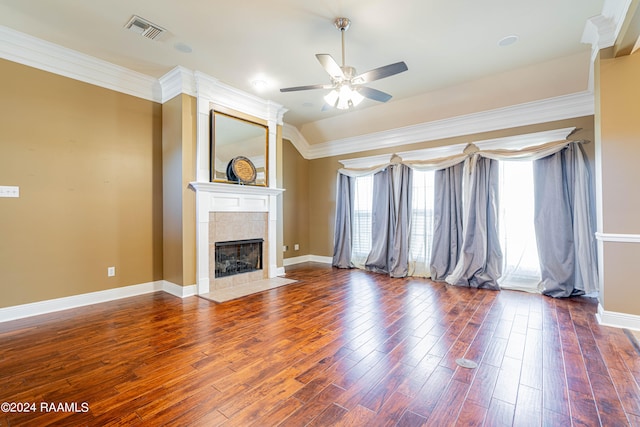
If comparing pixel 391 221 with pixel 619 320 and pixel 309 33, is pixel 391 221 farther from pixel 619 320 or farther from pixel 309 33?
pixel 309 33

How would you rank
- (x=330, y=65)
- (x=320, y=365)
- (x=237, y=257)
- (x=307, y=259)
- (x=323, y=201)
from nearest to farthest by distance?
(x=320, y=365), (x=330, y=65), (x=237, y=257), (x=323, y=201), (x=307, y=259)

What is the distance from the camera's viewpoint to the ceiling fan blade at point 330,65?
97.1 inches

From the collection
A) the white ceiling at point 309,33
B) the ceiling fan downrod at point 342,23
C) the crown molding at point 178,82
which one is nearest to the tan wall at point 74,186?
the crown molding at point 178,82

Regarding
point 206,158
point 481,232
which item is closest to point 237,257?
point 206,158

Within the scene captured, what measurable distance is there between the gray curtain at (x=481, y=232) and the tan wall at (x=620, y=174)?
5.08 feet

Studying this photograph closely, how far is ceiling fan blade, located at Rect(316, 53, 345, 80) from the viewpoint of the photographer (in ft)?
8.09

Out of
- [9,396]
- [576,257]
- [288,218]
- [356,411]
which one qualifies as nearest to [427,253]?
[576,257]

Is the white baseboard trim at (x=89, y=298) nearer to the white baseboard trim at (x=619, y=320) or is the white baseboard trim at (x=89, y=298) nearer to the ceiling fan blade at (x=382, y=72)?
the ceiling fan blade at (x=382, y=72)

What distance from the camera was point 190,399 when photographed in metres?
1.77

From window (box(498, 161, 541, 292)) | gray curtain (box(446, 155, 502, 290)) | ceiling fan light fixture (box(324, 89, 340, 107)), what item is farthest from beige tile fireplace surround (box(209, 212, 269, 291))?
window (box(498, 161, 541, 292))

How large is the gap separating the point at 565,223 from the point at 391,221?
2610mm

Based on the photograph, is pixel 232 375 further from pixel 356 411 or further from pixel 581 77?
pixel 581 77

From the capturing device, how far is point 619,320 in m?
2.83

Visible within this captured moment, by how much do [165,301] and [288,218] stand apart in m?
3.24
